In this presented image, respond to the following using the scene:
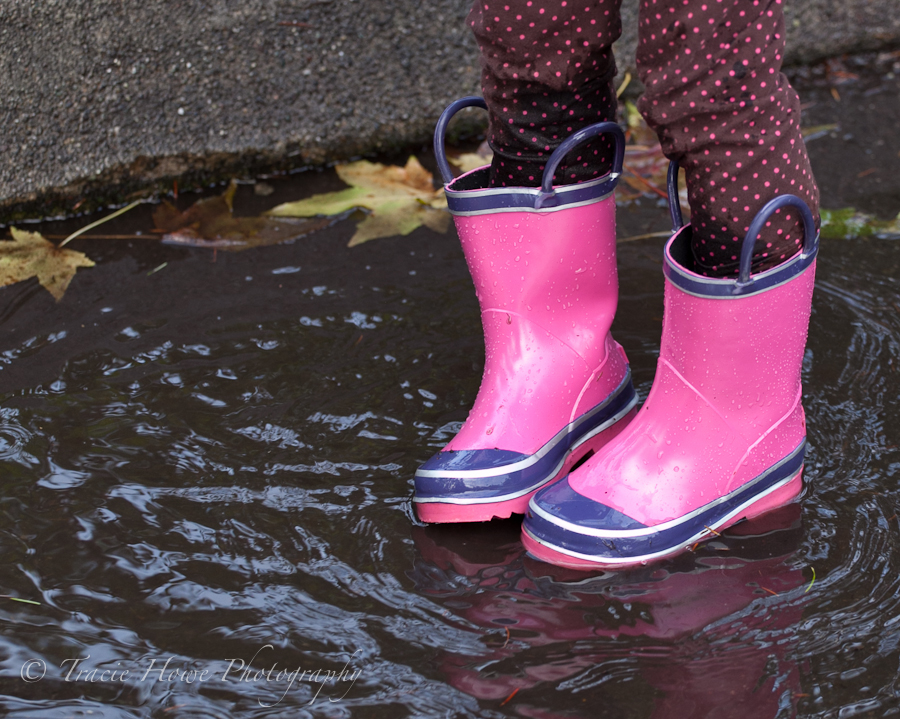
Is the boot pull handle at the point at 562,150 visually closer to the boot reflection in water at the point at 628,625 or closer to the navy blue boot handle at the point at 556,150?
the navy blue boot handle at the point at 556,150

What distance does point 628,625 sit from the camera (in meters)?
0.84

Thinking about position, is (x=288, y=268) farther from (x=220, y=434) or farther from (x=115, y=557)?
(x=115, y=557)

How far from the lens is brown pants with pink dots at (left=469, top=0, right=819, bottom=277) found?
76cm

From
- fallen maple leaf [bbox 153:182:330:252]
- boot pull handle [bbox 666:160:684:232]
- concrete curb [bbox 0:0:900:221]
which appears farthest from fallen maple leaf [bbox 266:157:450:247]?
boot pull handle [bbox 666:160:684:232]

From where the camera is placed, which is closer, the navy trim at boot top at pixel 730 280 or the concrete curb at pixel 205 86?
the navy trim at boot top at pixel 730 280

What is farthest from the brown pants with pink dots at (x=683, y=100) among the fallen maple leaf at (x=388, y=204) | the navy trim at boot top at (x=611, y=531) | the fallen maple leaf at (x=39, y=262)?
the fallen maple leaf at (x=39, y=262)

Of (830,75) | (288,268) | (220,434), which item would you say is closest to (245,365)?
(220,434)

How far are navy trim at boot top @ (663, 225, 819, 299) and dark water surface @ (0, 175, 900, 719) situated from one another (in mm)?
289

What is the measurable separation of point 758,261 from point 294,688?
0.62m

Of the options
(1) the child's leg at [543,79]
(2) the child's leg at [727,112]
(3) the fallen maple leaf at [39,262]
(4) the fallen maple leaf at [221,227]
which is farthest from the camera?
(4) the fallen maple leaf at [221,227]

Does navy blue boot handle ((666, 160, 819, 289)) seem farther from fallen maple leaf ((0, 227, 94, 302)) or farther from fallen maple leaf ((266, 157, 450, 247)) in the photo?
fallen maple leaf ((0, 227, 94, 302))

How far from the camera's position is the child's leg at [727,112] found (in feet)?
2.47

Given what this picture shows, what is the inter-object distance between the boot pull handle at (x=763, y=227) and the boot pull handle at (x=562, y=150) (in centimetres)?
21

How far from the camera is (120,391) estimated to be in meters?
1.20
